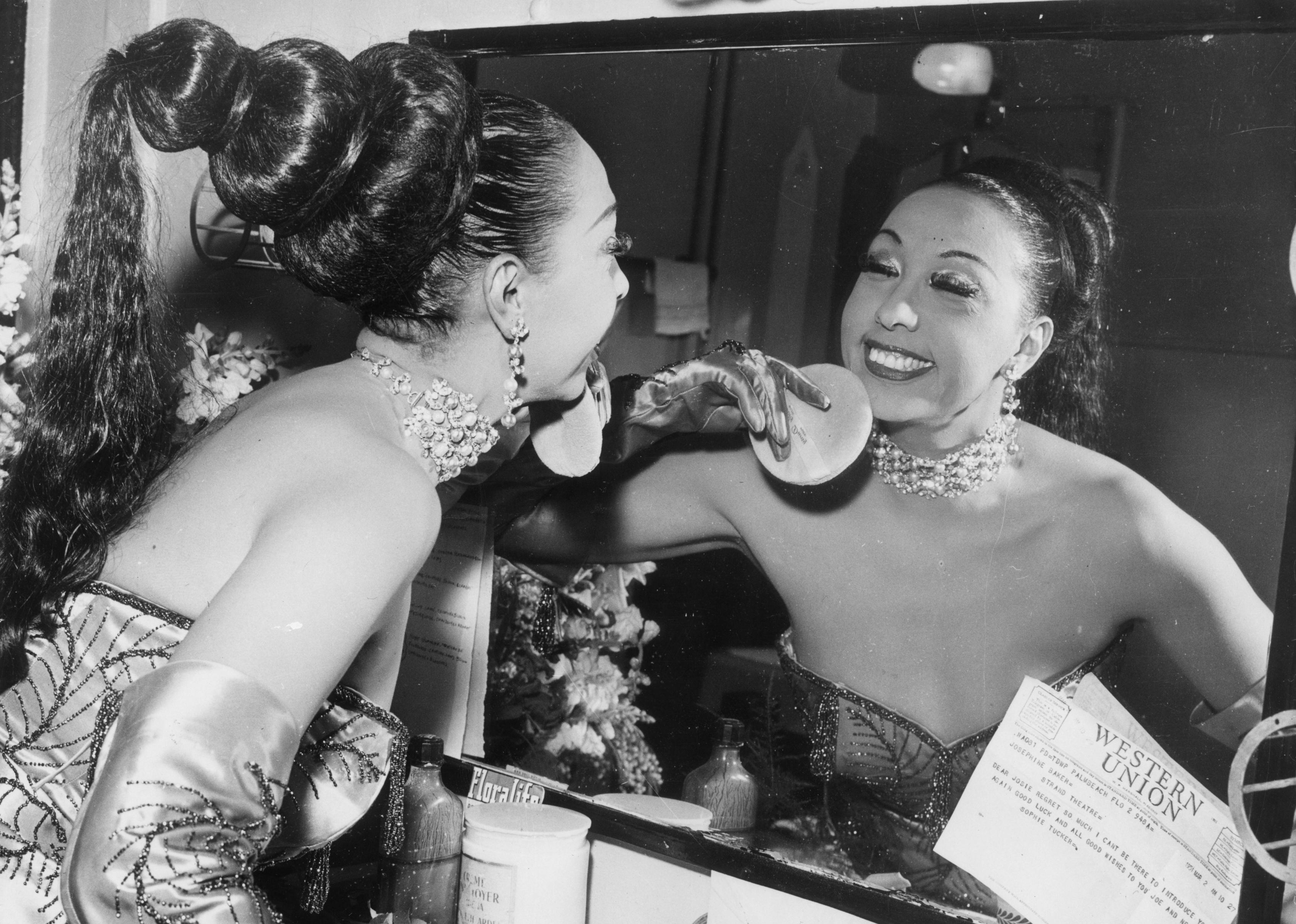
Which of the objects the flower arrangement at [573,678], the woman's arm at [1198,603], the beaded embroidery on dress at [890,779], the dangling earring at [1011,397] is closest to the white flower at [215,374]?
the flower arrangement at [573,678]

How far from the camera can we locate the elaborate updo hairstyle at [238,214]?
0.90 meters

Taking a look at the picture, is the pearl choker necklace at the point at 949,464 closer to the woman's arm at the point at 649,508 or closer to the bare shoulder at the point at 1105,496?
the bare shoulder at the point at 1105,496

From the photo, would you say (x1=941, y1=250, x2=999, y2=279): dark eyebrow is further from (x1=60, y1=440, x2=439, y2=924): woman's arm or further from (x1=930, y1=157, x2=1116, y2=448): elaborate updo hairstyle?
(x1=60, y1=440, x2=439, y2=924): woman's arm

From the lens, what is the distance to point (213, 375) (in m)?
1.34

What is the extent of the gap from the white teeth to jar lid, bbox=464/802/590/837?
0.51 m

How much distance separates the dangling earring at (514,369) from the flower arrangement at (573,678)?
0.66 feet

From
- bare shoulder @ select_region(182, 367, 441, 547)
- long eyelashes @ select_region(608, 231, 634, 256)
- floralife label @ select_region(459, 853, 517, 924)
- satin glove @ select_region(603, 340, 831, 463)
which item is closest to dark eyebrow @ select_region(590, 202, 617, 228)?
long eyelashes @ select_region(608, 231, 634, 256)

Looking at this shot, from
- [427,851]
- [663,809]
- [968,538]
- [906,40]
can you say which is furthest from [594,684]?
[906,40]

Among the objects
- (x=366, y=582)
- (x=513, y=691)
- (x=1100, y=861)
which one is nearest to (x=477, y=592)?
(x=513, y=691)

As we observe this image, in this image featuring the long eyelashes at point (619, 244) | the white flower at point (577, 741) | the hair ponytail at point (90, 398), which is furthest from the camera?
the white flower at point (577, 741)

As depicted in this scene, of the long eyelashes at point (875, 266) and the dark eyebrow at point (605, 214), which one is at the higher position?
the dark eyebrow at point (605, 214)

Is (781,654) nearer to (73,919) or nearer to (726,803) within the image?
(726,803)

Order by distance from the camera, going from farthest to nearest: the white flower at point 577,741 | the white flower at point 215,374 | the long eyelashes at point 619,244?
the white flower at point 215,374 → the white flower at point 577,741 → the long eyelashes at point 619,244

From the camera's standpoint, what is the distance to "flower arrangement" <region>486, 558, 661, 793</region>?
1.15 metres
